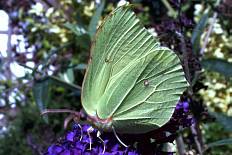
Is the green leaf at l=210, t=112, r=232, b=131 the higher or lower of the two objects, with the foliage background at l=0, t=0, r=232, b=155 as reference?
lower

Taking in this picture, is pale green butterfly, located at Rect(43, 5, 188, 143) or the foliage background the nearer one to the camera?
pale green butterfly, located at Rect(43, 5, 188, 143)

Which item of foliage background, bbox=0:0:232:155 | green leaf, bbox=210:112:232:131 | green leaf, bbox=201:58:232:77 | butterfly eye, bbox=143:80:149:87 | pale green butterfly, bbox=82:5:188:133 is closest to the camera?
pale green butterfly, bbox=82:5:188:133

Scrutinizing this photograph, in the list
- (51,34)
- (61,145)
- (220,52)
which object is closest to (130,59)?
(61,145)

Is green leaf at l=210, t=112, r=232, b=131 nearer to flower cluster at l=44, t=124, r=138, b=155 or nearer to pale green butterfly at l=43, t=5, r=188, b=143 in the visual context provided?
pale green butterfly at l=43, t=5, r=188, b=143

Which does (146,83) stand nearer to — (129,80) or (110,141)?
(129,80)

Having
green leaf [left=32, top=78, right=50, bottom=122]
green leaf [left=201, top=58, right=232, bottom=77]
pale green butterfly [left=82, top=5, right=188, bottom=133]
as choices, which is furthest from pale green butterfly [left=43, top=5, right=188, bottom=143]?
green leaf [left=32, top=78, right=50, bottom=122]

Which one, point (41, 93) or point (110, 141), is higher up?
point (41, 93)

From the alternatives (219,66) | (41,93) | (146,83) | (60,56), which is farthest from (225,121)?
(60,56)
